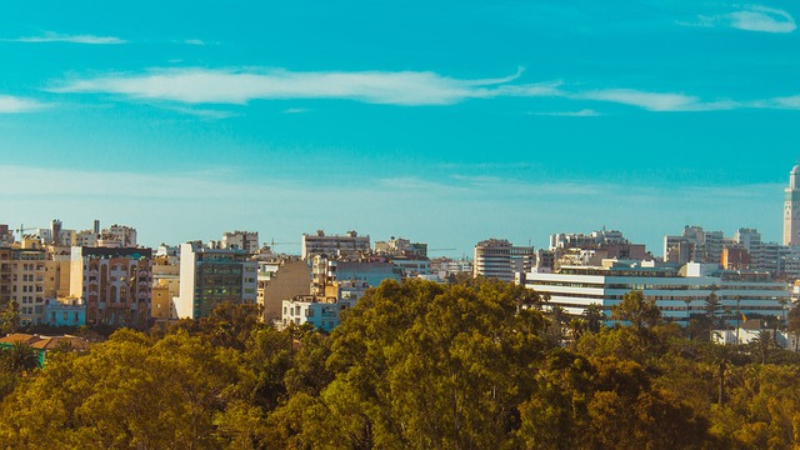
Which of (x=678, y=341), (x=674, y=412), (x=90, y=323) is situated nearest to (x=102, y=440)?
(x=674, y=412)

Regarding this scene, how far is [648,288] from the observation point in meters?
126

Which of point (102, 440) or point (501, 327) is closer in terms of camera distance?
point (102, 440)

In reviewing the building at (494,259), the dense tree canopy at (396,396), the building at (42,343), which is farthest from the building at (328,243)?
the dense tree canopy at (396,396)

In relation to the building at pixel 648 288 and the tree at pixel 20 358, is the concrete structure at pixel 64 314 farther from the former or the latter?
the building at pixel 648 288

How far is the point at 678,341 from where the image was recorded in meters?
89.0

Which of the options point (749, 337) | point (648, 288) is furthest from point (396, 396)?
point (648, 288)

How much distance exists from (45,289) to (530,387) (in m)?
85.6

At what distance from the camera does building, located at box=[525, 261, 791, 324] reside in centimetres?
12381

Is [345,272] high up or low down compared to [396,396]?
up

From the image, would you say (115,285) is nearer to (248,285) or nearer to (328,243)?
(248,285)

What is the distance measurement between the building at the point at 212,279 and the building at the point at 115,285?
4.00 meters

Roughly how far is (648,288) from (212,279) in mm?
48952

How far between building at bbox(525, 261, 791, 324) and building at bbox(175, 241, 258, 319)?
100ft

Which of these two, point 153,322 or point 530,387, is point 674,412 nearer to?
point 530,387
